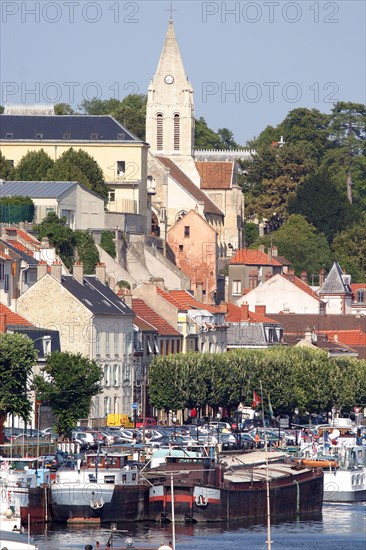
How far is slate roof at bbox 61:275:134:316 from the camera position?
125125 millimetres

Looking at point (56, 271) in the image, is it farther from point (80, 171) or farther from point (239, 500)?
point (80, 171)

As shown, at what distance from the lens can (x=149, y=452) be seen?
319 ft

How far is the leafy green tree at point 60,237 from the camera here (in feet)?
489

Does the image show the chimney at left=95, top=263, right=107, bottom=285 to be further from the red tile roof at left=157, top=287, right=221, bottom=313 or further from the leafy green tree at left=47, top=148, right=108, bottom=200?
the leafy green tree at left=47, top=148, right=108, bottom=200

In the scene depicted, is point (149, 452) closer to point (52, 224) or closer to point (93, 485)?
point (93, 485)

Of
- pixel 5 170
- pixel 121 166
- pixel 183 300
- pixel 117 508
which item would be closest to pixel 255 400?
pixel 183 300

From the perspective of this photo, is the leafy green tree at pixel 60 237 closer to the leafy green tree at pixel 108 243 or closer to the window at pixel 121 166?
the leafy green tree at pixel 108 243

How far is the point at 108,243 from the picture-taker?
160 meters

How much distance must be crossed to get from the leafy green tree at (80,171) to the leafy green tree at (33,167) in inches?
43.2

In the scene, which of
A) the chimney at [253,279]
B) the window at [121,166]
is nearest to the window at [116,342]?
the window at [121,166]

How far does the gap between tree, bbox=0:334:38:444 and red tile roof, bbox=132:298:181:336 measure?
32436mm

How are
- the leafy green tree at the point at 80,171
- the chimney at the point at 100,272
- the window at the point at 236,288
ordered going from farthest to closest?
the window at the point at 236,288 < the leafy green tree at the point at 80,171 < the chimney at the point at 100,272

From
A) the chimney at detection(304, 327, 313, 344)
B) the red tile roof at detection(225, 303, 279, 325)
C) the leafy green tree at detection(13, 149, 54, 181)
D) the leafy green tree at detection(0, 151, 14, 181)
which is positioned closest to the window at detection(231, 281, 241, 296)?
the red tile roof at detection(225, 303, 279, 325)

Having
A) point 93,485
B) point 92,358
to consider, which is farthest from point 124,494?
point 92,358
